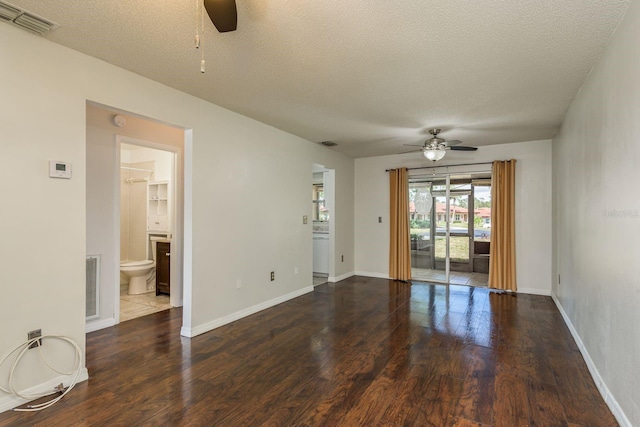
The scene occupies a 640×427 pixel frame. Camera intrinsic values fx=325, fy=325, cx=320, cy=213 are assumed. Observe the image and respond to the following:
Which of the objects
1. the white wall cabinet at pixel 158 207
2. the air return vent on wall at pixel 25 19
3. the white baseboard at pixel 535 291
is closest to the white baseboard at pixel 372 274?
the white baseboard at pixel 535 291

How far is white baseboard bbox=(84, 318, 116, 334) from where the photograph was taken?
3.61 meters

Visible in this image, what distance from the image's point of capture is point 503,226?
556cm

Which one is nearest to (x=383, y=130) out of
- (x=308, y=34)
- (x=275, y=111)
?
(x=275, y=111)

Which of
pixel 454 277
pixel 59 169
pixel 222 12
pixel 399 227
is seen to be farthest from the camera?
pixel 454 277

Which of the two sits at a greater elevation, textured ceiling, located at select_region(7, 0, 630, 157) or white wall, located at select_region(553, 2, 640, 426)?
textured ceiling, located at select_region(7, 0, 630, 157)

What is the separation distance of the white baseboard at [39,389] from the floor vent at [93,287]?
1.23m

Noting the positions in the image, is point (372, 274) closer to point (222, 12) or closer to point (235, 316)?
point (235, 316)

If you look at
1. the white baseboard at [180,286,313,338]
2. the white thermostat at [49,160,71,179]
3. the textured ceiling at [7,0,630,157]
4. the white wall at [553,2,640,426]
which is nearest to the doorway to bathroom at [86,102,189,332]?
the white thermostat at [49,160,71,179]

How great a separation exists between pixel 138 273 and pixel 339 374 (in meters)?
3.76

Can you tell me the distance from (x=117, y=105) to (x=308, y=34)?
180 cm

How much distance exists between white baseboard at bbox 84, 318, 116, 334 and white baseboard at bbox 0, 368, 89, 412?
1.17 m

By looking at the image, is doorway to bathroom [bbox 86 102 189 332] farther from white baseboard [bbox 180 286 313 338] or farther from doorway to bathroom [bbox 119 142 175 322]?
white baseboard [bbox 180 286 313 338]

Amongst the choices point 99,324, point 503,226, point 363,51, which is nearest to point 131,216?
point 99,324

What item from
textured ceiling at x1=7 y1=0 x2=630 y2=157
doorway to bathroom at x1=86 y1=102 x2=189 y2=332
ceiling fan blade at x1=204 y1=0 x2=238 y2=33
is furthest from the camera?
doorway to bathroom at x1=86 y1=102 x2=189 y2=332
